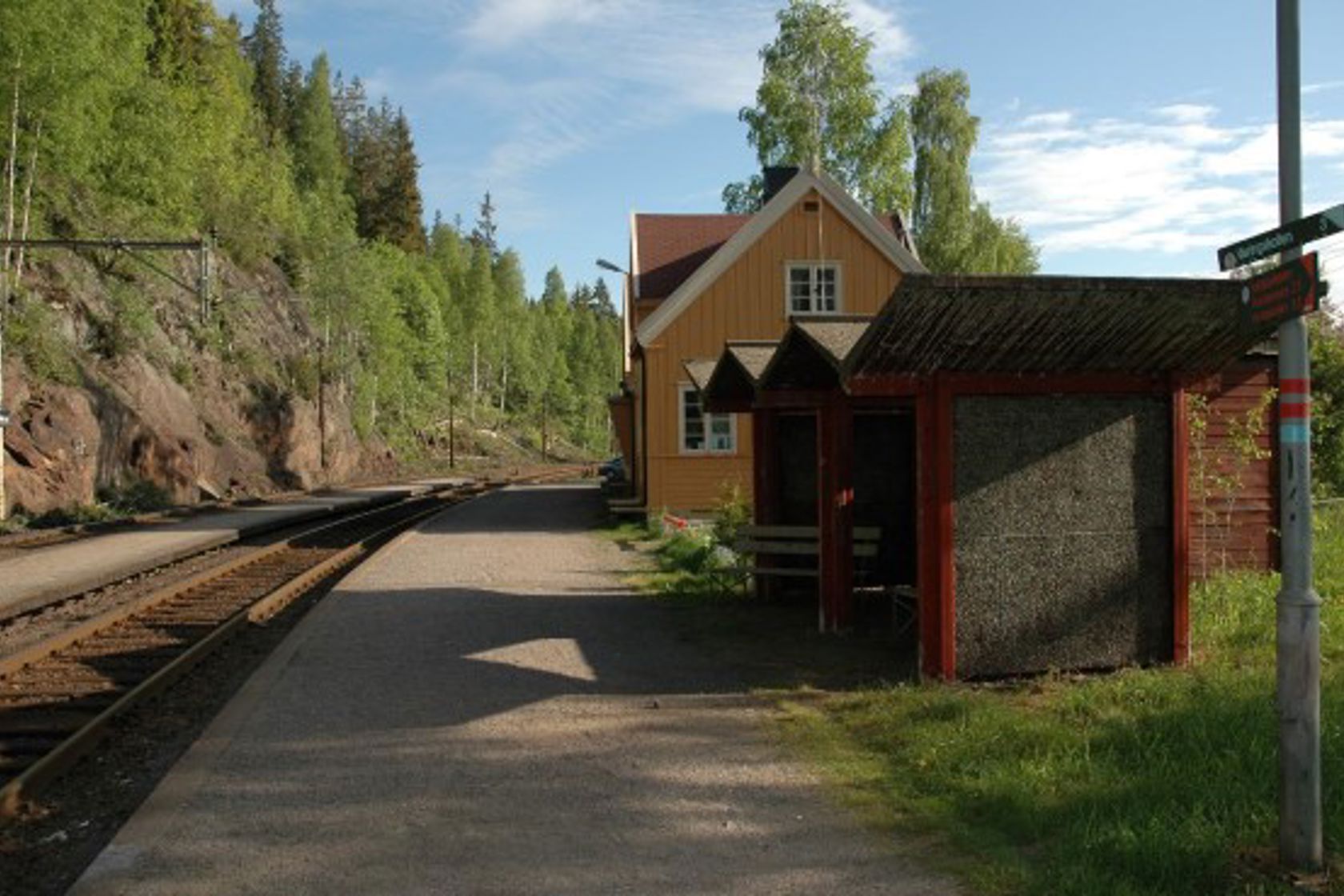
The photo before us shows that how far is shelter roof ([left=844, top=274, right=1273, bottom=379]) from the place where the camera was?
7461mm

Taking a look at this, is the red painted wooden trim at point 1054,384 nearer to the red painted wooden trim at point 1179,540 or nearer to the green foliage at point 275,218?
the red painted wooden trim at point 1179,540

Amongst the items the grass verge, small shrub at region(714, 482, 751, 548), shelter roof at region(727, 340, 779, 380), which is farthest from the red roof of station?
the grass verge

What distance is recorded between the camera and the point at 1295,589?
15.4ft

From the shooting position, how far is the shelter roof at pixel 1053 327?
7.46 m

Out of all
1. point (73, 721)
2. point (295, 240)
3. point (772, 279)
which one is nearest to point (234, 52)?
point (295, 240)

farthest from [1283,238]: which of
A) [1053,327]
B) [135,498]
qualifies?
[135,498]

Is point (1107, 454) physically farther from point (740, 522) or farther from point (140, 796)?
point (740, 522)

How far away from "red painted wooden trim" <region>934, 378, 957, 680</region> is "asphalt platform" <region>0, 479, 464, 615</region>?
31.8 ft

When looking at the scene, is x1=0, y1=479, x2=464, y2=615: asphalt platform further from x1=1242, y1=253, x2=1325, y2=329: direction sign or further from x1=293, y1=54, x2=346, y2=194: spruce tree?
x1=293, y1=54, x2=346, y2=194: spruce tree

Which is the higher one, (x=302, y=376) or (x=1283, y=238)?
(x=302, y=376)

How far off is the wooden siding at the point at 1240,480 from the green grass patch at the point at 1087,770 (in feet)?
13.1

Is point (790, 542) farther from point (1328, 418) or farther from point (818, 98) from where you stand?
point (818, 98)

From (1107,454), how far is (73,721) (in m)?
7.09

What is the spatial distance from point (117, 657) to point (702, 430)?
1640 cm
